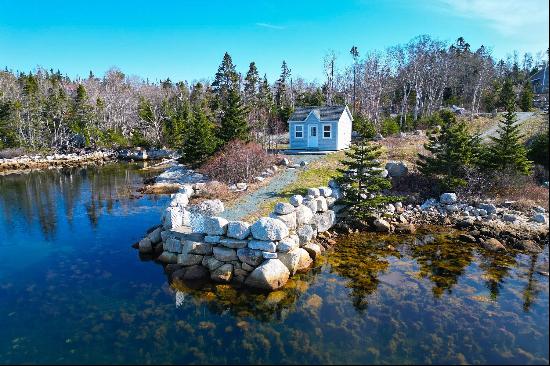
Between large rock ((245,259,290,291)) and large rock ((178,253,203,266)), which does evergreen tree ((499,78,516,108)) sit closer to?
large rock ((245,259,290,291))

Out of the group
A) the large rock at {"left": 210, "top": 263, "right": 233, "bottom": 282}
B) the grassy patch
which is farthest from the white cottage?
the large rock at {"left": 210, "top": 263, "right": 233, "bottom": 282}

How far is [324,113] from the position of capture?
3183cm

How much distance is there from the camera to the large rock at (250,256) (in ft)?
42.6

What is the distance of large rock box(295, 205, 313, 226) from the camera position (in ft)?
51.0

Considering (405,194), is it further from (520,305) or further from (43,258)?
(43,258)

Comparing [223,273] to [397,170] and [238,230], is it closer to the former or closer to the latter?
[238,230]

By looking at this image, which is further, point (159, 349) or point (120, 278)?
point (120, 278)

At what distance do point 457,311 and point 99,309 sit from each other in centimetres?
1040

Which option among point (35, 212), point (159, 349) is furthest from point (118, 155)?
point (159, 349)

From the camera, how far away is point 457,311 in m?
10.6

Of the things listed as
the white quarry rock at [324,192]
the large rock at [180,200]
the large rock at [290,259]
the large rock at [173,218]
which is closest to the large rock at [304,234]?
the large rock at [290,259]

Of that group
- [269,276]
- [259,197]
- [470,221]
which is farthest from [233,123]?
[269,276]

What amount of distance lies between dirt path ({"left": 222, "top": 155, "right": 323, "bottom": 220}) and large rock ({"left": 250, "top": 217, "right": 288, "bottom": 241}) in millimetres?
2517

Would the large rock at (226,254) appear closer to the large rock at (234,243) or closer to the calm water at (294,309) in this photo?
the large rock at (234,243)
